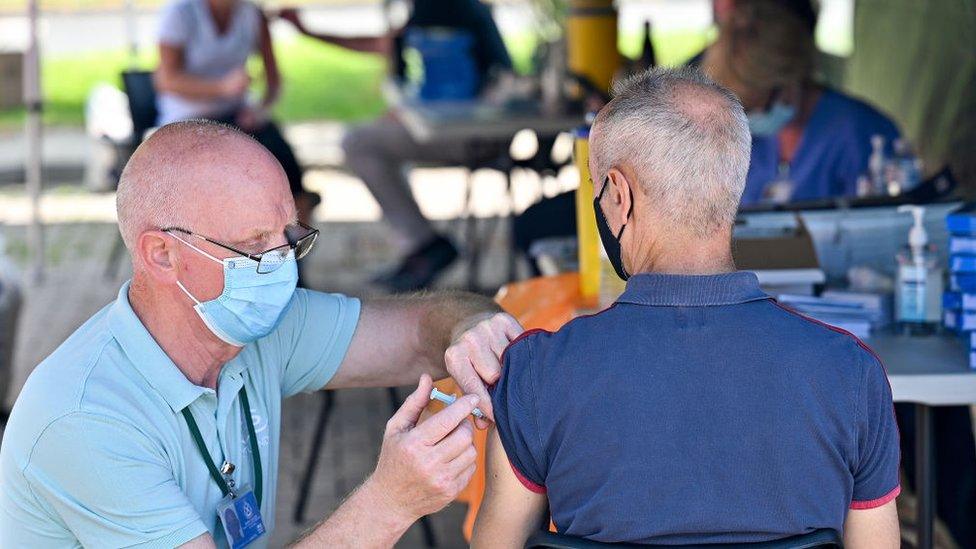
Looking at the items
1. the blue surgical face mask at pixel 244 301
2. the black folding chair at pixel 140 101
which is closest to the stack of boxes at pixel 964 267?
the blue surgical face mask at pixel 244 301

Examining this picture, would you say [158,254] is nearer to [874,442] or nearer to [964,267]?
[874,442]

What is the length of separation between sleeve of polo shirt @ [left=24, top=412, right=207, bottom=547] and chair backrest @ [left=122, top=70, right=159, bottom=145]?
419 cm

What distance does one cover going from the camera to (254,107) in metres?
6.09

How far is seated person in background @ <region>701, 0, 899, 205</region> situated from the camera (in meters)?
4.11

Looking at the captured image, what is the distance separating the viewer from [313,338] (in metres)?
2.43

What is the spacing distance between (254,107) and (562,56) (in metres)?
1.45

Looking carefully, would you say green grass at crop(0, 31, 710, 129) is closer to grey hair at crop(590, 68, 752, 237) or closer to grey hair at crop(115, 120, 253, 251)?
grey hair at crop(115, 120, 253, 251)

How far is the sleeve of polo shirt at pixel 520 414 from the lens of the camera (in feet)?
6.07

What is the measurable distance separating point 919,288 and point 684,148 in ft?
3.91

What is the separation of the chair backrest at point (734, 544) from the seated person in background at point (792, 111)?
2.42 m

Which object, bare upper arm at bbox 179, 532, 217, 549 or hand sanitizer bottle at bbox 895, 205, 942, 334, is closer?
bare upper arm at bbox 179, 532, 217, 549

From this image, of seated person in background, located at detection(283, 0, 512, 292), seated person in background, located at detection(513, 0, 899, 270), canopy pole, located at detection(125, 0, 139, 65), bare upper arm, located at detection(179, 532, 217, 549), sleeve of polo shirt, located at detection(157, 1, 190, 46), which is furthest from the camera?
canopy pole, located at detection(125, 0, 139, 65)

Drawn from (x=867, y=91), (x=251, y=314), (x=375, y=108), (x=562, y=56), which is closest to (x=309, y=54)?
(x=375, y=108)

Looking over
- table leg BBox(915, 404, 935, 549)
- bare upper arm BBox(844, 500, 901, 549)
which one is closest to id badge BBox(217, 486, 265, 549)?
bare upper arm BBox(844, 500, 901, 549)
